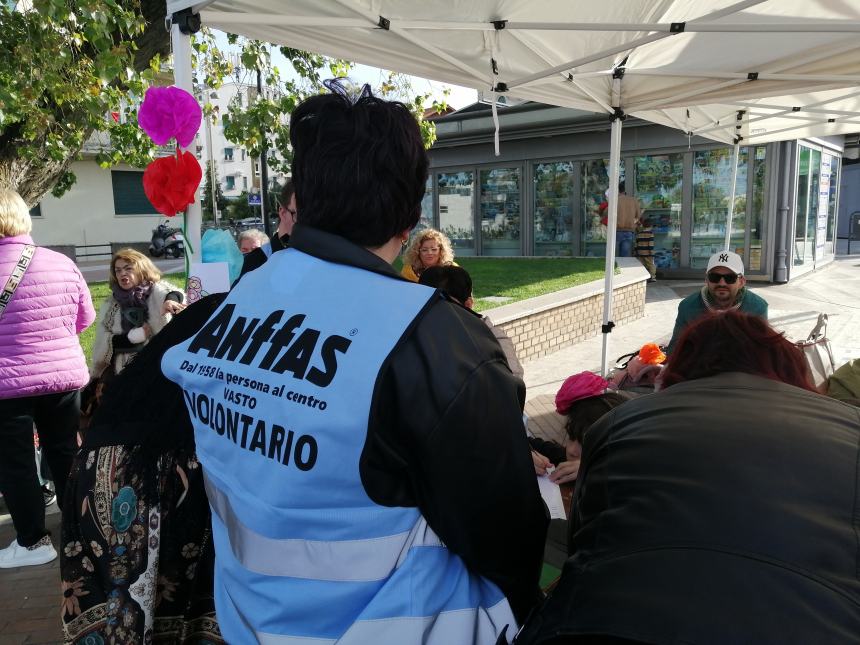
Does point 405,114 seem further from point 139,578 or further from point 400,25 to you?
point 400,25

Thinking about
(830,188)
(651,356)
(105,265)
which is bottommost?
(105,265)

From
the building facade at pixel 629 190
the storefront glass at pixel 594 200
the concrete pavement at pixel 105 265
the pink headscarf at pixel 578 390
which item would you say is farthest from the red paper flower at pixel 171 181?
the concrete pavement at pixel 105 265

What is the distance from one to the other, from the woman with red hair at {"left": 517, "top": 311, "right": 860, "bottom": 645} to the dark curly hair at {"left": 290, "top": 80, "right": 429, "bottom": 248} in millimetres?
659

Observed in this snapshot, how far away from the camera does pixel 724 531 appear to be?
3.43 feet

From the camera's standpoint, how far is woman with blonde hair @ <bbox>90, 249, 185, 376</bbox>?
4008 millimetres

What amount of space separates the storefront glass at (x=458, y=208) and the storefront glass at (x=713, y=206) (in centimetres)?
534

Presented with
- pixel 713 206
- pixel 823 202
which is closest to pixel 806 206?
pixel 823 202

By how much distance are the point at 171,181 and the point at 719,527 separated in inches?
91.2

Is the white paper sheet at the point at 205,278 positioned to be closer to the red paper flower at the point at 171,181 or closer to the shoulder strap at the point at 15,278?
the red paper flower at the point at 171,181

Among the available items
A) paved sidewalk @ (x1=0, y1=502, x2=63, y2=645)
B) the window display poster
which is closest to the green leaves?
paved sidewalk @ (x1=0, y1=502, x2=63, y2=645)

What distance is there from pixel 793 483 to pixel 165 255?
28315mm

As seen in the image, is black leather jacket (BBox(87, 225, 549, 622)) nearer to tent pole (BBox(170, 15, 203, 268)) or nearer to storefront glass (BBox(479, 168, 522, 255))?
tent pole (BBox(170, 15, 203, 268))

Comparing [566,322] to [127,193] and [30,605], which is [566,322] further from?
[127,193]

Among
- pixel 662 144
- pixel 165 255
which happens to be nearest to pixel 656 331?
pixel 662 144
